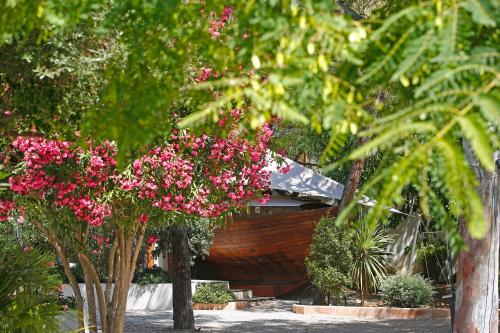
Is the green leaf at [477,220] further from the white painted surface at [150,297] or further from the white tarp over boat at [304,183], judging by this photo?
the white painted surface at [150,297]

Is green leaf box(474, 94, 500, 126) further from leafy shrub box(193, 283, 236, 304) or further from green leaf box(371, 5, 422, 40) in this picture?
leafy shrub box(193, 283, 236, 304)

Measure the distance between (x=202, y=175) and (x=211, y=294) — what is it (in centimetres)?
1131

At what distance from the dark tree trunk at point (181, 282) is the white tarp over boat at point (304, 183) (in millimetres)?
4520

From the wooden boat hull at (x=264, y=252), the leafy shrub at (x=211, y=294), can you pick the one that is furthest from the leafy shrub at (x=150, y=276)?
the wooden boat hull at (x=264, y=252)

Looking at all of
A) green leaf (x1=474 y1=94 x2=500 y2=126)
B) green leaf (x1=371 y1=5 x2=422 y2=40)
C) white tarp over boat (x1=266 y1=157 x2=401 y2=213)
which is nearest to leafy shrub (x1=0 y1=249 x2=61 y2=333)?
green leaf (x1=371 y1=5 x2=422 y2=40)

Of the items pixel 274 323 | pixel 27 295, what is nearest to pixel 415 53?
pixel 27 295

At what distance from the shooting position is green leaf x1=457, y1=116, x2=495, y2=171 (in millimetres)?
2706

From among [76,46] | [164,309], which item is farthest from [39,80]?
[164,309]

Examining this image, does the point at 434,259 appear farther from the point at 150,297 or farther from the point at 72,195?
the point at 72,195

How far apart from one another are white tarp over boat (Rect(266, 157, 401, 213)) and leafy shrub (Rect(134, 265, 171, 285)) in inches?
161

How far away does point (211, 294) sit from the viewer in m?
21.0

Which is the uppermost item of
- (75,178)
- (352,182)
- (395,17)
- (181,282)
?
(352,182)

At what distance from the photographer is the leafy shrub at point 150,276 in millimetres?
21578

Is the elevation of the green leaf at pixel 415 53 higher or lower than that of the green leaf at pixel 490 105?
higher
